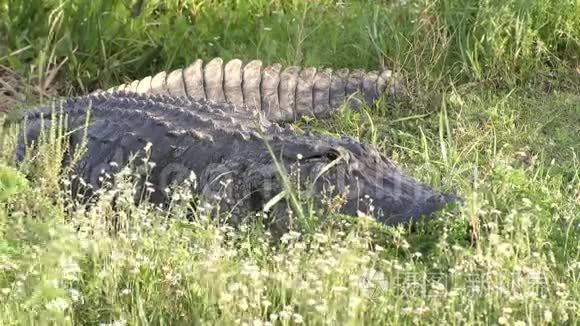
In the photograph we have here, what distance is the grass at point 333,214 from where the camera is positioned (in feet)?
9.34

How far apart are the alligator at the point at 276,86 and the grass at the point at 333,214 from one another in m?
0.12

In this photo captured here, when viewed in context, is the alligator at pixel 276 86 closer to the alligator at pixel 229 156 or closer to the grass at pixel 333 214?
the grass at pixel 333 214

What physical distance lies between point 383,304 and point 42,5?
4302 mm

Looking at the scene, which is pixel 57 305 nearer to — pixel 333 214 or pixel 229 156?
pixel 333 214

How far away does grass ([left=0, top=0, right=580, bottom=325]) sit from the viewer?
285 cm

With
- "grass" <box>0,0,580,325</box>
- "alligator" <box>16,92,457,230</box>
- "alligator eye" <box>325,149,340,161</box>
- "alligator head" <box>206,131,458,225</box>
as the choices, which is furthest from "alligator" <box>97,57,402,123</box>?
"alligator eye" <box>325,149,340,161</box>

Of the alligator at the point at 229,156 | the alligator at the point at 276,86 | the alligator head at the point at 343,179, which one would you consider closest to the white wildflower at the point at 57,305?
the alligator at the point at 229,156

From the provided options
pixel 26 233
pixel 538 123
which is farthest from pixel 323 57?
pixel 26 233

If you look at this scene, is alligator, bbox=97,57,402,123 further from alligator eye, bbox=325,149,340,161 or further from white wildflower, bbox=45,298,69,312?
white wildflower, bbox=45,298,69,312

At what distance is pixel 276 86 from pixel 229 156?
155 cm

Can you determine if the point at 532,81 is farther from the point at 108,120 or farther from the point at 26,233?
the point at 26,233

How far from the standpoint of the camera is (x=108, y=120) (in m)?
4.85

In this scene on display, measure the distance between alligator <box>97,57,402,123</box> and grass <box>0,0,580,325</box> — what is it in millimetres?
120

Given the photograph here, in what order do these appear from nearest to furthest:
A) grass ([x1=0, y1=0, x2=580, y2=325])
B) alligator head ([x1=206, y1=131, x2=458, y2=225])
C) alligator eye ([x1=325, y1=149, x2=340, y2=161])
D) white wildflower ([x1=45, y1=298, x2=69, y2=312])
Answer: white wildflower ([x1=45, y1=298, x2=69, y2=312]), grass ([x1=0, y1=0, x2=580, y2=325]), alligator head ([x1=206, y1=131, x2=458, y2=225]), alligator eye ([x1=325, y1=149, x2=340, y2=161])
